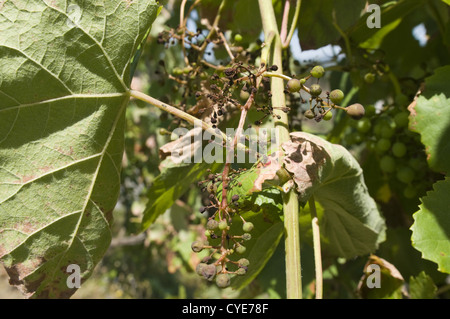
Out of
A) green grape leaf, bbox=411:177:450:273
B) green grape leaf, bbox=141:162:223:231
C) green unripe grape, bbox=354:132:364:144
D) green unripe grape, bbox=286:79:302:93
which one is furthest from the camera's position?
green unripe grape, bbox=354:132:364:144

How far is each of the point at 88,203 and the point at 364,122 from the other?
1.29 meters

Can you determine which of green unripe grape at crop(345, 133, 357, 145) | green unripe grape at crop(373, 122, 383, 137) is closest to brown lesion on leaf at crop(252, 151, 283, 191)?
green unripe grape at crop(373, 122, 383, 137)

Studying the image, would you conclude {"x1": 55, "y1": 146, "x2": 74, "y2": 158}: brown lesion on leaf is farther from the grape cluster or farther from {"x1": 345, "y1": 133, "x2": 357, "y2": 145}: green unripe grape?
{"x1": 345, "y1": 133, "x2": 357, "y2": 145}: green unripe grape

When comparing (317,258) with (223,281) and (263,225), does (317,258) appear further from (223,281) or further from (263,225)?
(223,281)

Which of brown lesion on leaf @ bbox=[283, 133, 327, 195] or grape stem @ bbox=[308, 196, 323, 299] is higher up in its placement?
brown lesion on leaf @ bbox=[283, 133, 327, 195]

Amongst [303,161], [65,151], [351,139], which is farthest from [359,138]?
[65,151]

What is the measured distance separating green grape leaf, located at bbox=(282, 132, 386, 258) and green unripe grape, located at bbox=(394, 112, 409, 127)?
1.32 ft

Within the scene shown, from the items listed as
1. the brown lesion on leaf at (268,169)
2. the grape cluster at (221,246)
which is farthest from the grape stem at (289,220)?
the grape cluster at (221,246)

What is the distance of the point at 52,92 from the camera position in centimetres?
147

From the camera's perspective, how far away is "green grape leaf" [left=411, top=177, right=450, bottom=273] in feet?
4.57

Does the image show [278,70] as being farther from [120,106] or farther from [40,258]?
[40,258]

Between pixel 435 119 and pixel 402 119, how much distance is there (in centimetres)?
30

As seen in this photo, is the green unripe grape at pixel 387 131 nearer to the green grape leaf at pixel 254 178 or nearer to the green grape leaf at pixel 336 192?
the green grape leaf at pixel 336 192
